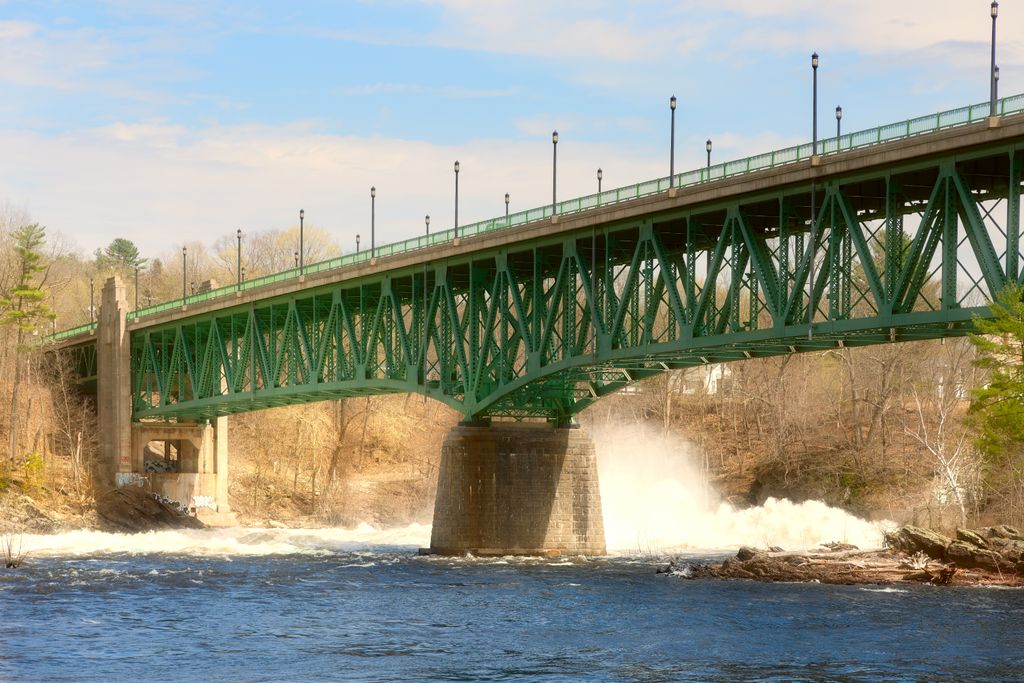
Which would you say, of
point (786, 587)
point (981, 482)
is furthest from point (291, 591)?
point (981, 482)

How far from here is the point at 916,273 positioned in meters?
49.6

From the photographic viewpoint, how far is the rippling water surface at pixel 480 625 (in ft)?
129

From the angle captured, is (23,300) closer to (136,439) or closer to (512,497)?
(136,439)

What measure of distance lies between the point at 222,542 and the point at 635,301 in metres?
32.9

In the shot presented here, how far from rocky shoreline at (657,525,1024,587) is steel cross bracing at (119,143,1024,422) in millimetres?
8386

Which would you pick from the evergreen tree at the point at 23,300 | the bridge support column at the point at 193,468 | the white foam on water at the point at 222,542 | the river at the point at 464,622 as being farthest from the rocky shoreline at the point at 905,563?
the evergreen tree at the point at 23,300

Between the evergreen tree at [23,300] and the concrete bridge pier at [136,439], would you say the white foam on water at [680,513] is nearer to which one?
the concrete bridge pier at [136,439]

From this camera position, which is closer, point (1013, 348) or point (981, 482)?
point (1013, 348)

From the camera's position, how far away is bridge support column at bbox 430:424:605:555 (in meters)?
72.8

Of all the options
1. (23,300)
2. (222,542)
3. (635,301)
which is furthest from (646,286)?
(23,300)

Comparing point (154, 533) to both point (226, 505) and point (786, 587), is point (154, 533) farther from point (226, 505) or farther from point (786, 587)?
point (786, 587)

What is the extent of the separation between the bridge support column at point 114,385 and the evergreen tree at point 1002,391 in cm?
6224

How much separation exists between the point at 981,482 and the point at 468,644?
33.0 meters

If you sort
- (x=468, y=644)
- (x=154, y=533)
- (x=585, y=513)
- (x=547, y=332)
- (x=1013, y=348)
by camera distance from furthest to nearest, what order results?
(x=154, y=533)
(x=585, y=513)
(x=547, y=332)
(x=1013, y=348)
(x=468, y=644)
